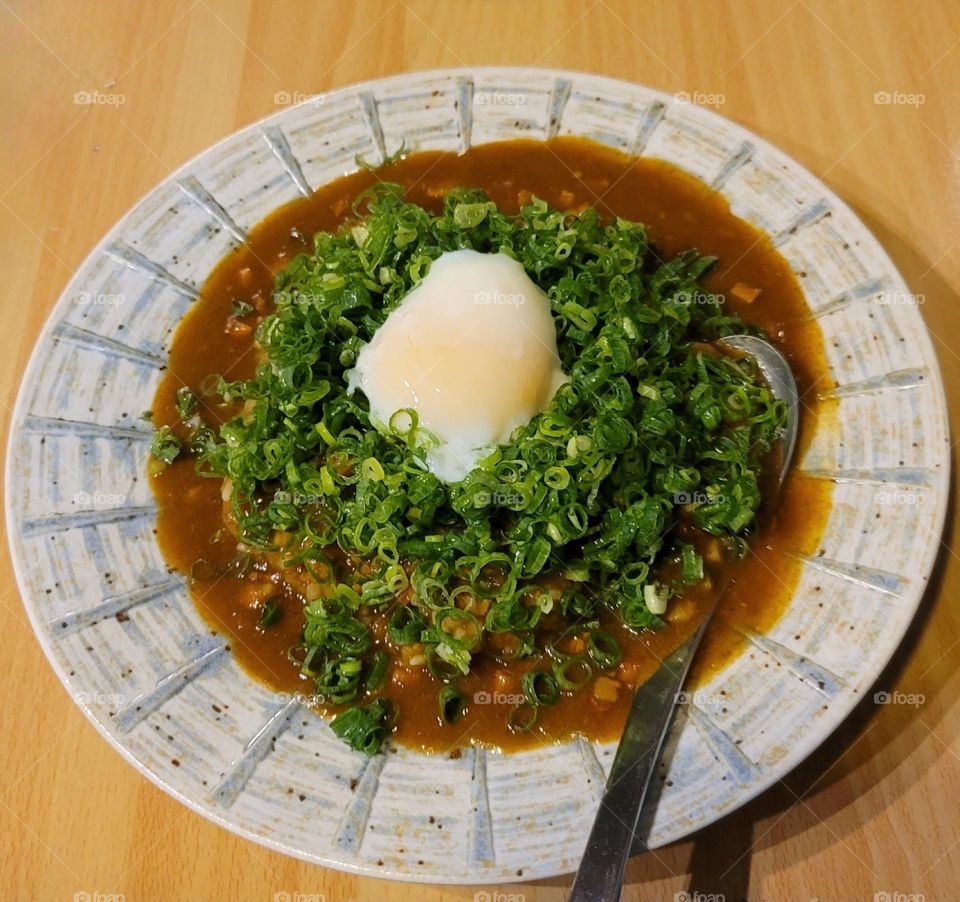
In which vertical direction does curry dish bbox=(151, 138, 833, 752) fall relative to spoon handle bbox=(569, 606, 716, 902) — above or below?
above

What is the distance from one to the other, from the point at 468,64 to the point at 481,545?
3223 millimetres

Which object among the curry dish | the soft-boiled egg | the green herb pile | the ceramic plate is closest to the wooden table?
the ceramic plate

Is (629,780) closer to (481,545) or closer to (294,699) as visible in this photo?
(481,545)

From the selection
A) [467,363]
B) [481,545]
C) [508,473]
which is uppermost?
[467,363]

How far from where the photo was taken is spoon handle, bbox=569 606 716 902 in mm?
2260

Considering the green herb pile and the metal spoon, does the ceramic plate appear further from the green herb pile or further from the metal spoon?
the green herb pile

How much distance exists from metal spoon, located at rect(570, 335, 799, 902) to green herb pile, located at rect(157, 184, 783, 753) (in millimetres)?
114

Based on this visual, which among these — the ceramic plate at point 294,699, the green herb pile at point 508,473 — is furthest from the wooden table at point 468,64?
the green herb pile at point 508,473

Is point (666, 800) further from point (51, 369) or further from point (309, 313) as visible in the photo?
point (51, 369)

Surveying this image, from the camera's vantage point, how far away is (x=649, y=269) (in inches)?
146

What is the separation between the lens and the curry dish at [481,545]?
9.46 feet

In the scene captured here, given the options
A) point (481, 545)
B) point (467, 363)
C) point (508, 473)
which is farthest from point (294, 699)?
point (467, 363)

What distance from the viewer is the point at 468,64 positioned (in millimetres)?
4734

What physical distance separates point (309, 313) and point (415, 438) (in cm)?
81
